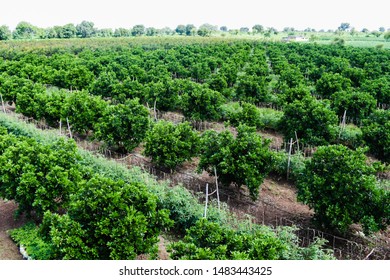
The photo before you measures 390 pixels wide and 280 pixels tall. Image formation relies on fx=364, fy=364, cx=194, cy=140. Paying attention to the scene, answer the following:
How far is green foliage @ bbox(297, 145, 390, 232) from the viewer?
46.3 feet

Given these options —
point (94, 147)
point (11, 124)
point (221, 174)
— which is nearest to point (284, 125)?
point (221, 174)

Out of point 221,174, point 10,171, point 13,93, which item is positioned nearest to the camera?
point 10,171

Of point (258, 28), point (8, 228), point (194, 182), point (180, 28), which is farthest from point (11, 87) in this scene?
point (180, 28)

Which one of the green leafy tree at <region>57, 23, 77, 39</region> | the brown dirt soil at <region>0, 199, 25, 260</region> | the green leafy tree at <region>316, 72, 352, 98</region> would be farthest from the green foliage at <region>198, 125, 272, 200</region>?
the green leafy tree at <region>57, 23, 77, 39</region>

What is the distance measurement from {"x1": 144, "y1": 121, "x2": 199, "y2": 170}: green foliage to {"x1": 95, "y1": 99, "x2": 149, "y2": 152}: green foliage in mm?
2075

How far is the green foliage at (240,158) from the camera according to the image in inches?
676

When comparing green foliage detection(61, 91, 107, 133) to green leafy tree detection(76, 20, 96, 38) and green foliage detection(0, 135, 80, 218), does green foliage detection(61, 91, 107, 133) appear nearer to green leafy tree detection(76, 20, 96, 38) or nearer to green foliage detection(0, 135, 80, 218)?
green foliage detection(0, 135, 80, 218)

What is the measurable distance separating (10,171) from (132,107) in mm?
9188

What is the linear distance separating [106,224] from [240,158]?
7710 millimetres

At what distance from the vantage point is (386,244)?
15758 millimetres

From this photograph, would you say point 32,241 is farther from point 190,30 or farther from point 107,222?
point 190,30

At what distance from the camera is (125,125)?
22.6 metres

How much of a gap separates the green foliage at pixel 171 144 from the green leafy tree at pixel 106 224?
7.28 m

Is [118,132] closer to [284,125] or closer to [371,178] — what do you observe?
[284,125]
